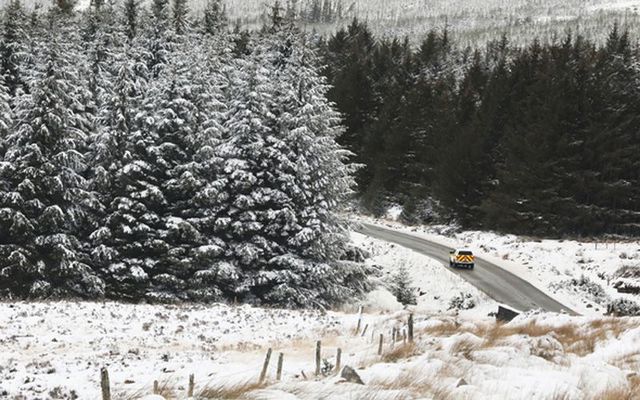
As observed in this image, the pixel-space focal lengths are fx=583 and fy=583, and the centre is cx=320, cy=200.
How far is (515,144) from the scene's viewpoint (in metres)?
44.6

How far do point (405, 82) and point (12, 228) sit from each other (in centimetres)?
5240

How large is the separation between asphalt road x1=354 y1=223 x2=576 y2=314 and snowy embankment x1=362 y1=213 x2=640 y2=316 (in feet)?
2.44

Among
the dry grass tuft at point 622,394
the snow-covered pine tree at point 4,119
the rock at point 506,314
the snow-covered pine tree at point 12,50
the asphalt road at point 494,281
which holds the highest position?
the snow-covered pine tree at point 12,50

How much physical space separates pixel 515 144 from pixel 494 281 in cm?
1498

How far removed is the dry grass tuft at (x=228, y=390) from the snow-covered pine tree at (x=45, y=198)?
19.0 metres

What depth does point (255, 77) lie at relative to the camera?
90.8 feet

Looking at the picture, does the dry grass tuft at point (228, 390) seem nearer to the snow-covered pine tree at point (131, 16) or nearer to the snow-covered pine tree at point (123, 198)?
the snow-covered pine tree at point (123, 198)

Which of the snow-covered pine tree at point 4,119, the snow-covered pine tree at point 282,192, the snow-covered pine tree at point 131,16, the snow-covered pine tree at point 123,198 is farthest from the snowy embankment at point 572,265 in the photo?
the snow-covered pine tree at point 4,119

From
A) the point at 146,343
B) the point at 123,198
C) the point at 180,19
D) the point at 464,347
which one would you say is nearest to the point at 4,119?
the point at 123,198

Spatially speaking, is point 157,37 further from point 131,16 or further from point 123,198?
point 123,198

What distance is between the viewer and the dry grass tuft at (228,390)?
21.4 feet

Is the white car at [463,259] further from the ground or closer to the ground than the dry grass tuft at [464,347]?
closer to the ground

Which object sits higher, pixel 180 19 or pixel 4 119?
pixel 180 19

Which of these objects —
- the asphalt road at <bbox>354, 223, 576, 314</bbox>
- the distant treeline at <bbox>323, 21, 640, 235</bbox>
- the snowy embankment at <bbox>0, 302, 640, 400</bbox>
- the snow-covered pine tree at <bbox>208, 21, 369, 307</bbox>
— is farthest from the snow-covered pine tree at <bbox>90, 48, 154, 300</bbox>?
the distant treeline at <bbox>323, 21, 640, 235</bbox>
